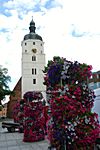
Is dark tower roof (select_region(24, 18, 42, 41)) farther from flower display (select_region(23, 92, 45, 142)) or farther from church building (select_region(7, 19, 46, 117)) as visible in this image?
flower display (select_region(23, 92, 45, 142))

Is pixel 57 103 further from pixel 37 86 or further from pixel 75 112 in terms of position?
pixel 37 86

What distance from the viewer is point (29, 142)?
15.1m

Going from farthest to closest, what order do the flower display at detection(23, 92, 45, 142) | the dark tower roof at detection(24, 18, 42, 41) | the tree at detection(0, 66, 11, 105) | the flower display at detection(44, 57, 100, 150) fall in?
the dark tower roof at detection(24, 18, 42, 41)
the tree at detection(0, 66, 11, 105)
the flower display at detection(23, 92, 45, 142)
the flower display at detection(44, 57, 100, 150)

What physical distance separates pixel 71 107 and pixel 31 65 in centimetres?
6276

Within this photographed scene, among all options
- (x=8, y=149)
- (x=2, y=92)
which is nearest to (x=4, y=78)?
(x=2, y=92)

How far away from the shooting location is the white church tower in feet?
221

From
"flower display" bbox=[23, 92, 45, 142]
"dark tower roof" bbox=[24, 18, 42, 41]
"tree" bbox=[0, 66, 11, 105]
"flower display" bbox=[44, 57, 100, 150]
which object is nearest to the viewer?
"flower display" bbox=[44, 57, 100, 150]

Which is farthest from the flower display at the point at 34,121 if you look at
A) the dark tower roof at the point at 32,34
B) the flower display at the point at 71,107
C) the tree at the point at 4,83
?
the dark tower roof at the point at 32,34

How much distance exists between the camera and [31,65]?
6981 centimetres

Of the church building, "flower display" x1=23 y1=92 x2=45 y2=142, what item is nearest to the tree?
the church building

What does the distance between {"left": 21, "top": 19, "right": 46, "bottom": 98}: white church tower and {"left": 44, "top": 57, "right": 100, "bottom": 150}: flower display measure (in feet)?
189

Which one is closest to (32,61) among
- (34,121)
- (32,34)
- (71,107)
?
(32,34)

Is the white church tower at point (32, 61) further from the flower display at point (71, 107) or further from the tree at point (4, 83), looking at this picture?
the flower display at point (71, 107)

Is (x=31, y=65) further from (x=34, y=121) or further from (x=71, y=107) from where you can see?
(x=71, y=107)
